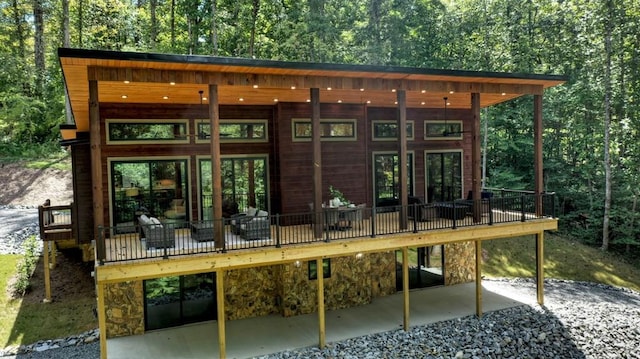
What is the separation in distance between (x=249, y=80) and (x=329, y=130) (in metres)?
4.40

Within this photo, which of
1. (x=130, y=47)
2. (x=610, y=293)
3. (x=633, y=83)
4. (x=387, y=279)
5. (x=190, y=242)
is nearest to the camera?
(x=190, y=242)

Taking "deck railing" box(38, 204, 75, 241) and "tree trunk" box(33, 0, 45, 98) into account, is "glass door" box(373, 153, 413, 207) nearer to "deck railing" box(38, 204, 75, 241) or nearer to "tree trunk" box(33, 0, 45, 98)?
"deck railing" box(38, 204, 75, 241)

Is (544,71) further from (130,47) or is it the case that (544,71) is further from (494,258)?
(130,47)

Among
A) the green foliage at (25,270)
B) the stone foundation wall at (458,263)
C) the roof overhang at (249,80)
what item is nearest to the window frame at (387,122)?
the roof overhang at (249,80)

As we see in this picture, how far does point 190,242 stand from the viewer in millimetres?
9578

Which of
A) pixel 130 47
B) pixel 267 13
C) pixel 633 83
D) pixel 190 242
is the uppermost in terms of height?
pixel 267 13

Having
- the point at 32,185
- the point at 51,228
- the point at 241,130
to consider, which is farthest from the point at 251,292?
the point at 32,185

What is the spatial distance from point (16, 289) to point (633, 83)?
89.1ft

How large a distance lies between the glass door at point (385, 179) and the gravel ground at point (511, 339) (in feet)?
14.7

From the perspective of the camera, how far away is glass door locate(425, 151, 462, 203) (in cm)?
1538

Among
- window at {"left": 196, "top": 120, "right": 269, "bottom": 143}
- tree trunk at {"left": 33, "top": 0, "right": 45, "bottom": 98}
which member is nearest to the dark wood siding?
window at {"left": 196, "top": 120, "right": 269, "bottom": 143}

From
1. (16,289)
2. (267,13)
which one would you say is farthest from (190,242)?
(267,13)

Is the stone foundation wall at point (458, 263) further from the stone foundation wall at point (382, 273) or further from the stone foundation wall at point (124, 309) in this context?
the stone foundation wall at point (124, 309)

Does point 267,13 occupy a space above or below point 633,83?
above
